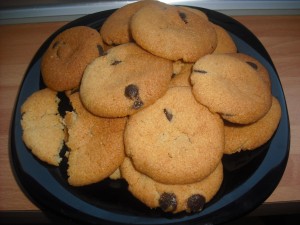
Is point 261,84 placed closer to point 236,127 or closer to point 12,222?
point 236,127

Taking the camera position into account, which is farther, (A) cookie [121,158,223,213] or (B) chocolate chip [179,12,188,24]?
(B) chocolate chip [179,12,188,24]

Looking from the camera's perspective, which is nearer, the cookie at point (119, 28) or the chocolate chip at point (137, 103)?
the chocolate chip at point (137, 103)

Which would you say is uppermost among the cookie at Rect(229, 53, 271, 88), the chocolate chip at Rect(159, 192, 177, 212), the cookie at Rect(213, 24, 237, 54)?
the cookie at Rect(213, 24, 237, 54)

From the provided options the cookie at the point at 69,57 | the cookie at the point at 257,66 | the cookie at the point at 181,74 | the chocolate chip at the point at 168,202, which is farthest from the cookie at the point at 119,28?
the chocolate chip at the point at 168,202

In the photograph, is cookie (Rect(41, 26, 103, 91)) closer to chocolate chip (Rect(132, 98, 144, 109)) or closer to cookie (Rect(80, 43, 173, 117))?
cookie (Rect(80, 43, 173, 117))

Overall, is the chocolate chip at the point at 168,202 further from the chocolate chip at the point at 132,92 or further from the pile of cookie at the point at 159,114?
the chocolate chip at the point at 132,92

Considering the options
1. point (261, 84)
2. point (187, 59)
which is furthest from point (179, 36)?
point (261, 84)

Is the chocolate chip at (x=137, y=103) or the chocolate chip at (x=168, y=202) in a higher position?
the chocolate chip at (x=137, y=103)

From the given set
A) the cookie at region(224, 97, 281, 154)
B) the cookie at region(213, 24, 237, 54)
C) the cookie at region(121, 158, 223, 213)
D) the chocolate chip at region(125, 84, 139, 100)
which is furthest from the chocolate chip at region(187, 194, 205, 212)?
the cookie at region(213, 24, 237, 54)
